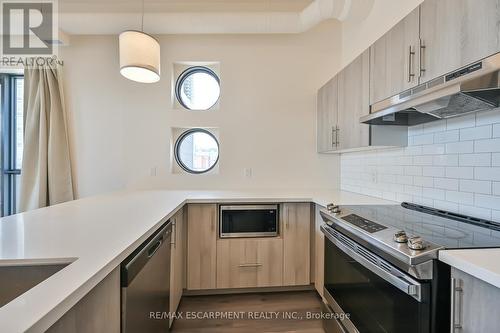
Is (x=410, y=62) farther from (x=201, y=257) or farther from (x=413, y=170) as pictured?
(x=201, y=257)

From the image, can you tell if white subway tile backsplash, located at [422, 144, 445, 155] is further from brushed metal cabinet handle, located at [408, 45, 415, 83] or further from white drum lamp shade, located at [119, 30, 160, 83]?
white drum lamp shade, located at [119, 30, 160, 83]

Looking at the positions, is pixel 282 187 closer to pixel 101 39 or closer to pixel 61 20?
pixel 101 39

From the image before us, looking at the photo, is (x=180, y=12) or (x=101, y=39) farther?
(x=101, y=39)

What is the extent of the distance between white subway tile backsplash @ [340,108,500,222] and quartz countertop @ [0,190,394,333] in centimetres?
179

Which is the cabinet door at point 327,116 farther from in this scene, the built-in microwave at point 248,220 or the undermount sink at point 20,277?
the undermount sink at point 20,277

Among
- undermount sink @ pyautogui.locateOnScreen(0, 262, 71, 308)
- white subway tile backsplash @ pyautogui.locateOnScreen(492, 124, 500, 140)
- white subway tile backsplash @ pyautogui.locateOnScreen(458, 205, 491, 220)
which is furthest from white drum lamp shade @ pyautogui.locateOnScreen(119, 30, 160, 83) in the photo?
white subway tile backsplash @ pyautogui.locateOnScreen(458, 205, 491, 220)

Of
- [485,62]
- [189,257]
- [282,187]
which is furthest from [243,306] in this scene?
[485,62]

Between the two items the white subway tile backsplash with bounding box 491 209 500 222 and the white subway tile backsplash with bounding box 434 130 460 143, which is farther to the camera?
the white subway tile backsplash with bounding box 434 130 460 143

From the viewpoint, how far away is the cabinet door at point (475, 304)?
77 centimetres

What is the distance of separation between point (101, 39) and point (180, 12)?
3.74ft

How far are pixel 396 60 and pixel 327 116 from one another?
116cm

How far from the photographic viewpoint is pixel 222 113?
3.17 meters

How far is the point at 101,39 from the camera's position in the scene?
10.2 feet

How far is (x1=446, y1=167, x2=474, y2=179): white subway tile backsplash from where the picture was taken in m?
1.48
